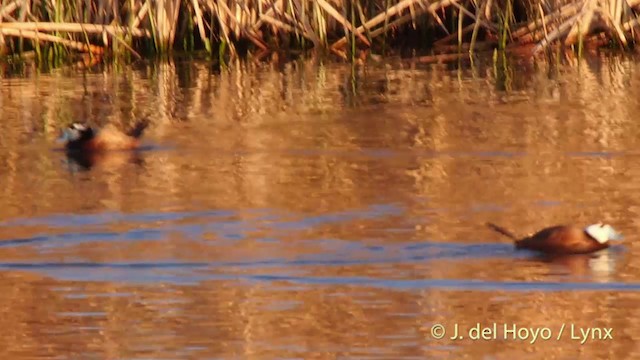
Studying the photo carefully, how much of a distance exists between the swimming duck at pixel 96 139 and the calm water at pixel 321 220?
0.11 metres

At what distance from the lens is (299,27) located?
13.9m

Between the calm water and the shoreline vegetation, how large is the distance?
1415mm

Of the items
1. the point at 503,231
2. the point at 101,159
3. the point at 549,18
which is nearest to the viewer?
the point at 503,231

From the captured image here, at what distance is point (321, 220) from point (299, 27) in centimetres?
686

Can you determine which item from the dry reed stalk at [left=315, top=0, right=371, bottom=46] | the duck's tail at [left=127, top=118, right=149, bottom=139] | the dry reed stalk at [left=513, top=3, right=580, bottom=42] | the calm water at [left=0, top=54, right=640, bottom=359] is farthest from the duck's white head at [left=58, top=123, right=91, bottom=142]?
the dry reed stalk at [left=513, top=3, right=580, bottom=42]

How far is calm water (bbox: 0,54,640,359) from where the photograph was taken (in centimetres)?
549

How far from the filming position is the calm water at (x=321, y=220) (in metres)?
5.49

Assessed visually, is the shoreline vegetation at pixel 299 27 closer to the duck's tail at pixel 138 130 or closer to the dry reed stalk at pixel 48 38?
the dry reed stalk at pixel 48 38

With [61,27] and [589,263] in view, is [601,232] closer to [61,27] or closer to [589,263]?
[589,263]

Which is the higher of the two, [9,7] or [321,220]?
[9,7]

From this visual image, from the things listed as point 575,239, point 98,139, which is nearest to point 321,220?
point 575,239

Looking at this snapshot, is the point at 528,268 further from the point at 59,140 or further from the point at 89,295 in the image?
the point at 59,140

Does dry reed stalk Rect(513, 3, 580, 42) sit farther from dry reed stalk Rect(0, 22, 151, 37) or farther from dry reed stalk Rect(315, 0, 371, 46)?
dry reed stalk Rect(0, 22, 151, 37)

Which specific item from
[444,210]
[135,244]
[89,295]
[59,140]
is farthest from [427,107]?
[89,295]
